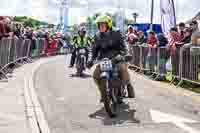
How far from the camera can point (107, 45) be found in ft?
33.5

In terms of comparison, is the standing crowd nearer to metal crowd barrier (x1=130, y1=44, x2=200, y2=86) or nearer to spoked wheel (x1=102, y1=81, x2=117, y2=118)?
metal crowd barrier (x1=130, y1=44, x2=200, y2=86)

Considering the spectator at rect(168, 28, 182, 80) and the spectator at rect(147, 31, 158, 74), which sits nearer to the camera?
the spectator at rect(168, 28, 182, 80)

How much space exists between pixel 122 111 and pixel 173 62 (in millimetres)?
5366

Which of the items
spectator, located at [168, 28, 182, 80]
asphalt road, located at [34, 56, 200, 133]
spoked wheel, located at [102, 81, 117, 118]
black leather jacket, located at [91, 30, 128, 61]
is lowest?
asphalt road, located at [34, 56, 200, 133]

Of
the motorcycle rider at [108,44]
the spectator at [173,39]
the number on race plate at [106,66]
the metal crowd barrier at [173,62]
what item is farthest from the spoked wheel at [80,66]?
the number on race plate at [106,66]

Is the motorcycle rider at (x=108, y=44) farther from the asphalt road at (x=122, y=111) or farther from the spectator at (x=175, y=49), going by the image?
the spectator at (x=175, y=49)

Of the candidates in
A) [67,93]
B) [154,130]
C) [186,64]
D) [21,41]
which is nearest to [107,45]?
[154,130]

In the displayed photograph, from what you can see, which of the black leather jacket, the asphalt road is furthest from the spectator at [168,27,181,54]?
the black leather jacket

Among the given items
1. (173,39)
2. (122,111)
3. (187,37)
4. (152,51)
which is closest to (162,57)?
(173,39)

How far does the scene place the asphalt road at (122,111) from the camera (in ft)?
28.9

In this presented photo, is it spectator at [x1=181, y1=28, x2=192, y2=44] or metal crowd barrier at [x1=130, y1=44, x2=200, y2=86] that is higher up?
spectator at [x1=181, y1=28, x2=192, y2=44]

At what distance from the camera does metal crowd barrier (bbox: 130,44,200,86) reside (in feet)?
45.9

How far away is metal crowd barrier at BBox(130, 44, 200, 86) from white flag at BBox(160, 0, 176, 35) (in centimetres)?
121

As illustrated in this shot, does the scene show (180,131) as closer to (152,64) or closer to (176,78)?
(176,78)
